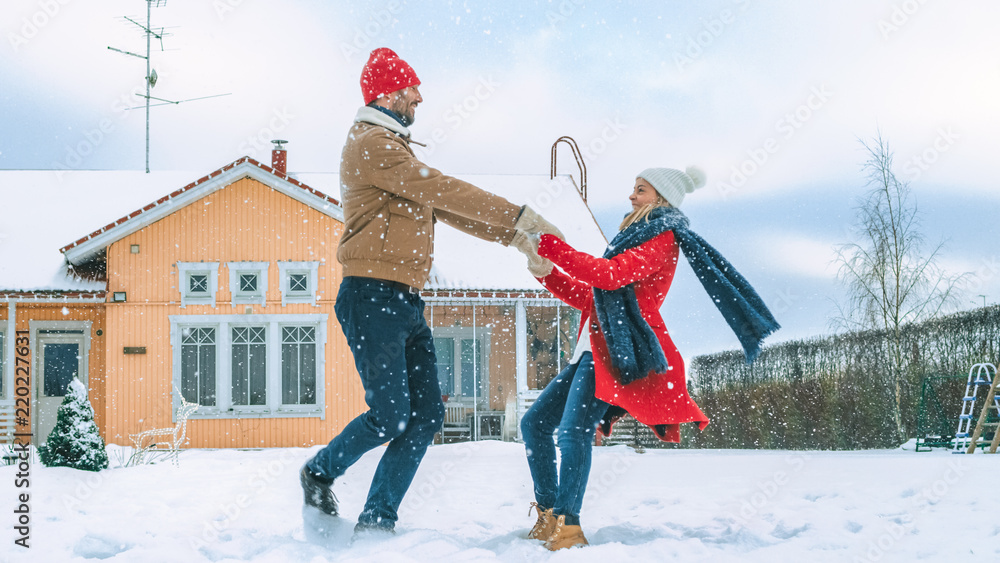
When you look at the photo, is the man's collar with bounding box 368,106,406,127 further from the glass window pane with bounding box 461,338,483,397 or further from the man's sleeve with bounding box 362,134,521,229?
the glass window pane with bounding box 461,338,483,397

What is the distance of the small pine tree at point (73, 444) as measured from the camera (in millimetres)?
7473

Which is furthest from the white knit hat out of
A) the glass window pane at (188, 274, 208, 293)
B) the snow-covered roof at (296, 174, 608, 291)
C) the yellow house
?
the glass window pane at (188, 274, 208, 293)

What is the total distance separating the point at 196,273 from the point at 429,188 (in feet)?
32.7

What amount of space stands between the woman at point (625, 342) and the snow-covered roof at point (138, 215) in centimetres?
910

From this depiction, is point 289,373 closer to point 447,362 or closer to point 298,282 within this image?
point 298,282

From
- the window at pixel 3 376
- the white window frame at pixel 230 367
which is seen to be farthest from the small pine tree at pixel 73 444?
the window at pixel 3 376

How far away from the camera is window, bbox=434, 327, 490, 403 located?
50.0ft

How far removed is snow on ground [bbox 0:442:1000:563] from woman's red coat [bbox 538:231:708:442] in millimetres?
487

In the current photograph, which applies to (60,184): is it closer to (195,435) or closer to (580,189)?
(195,435)

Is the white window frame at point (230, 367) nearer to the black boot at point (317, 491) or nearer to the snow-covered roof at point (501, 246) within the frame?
the snow-covered roof at point (501, 246)

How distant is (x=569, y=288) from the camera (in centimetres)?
383

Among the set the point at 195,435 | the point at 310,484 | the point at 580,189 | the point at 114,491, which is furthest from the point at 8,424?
the point at 310,484

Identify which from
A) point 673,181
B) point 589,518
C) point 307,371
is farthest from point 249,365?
point 673,181

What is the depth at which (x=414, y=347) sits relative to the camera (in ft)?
11.9
